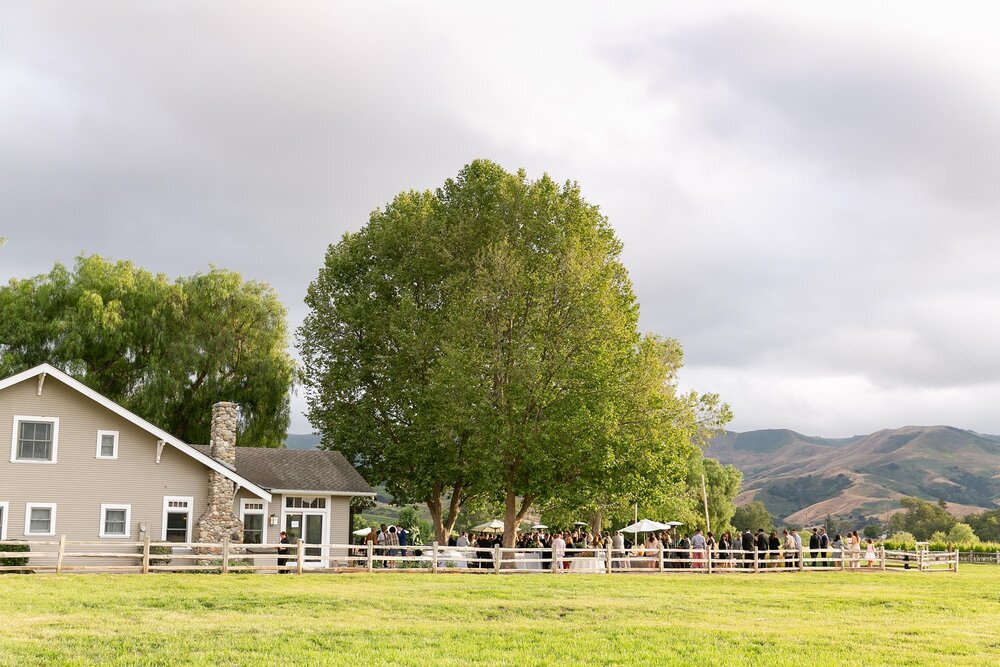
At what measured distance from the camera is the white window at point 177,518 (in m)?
33.1

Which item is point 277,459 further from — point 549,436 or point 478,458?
point 549,436

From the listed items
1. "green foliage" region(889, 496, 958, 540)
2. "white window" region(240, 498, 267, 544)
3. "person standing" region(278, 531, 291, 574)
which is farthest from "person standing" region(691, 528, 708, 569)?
"green foliage" region(889, 496, 958, 540)

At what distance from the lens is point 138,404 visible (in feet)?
158

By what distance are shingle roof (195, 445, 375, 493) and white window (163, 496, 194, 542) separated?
358cm

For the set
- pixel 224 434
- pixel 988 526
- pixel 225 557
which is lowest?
pixel 988 526

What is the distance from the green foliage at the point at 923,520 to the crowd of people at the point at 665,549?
107m

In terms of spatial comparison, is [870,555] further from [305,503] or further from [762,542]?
[305,503]

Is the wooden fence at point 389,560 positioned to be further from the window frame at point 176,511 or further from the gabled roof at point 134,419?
the gabled roof at point 134,419

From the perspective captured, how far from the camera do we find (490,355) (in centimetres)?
3972

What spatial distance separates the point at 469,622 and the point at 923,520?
142777 millimetres

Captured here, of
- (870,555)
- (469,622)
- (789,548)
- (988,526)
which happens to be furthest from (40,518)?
(988,526)

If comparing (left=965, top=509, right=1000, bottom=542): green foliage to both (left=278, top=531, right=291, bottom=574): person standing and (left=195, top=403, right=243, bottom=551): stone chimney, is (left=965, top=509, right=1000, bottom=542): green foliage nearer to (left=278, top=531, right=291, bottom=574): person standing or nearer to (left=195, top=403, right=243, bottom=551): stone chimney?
(left=278, top=531, right=291, bottom=574): person standing

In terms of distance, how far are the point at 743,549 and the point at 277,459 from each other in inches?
734

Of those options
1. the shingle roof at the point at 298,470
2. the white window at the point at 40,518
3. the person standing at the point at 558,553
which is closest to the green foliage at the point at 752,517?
the shingle roof at the point at 298,470
